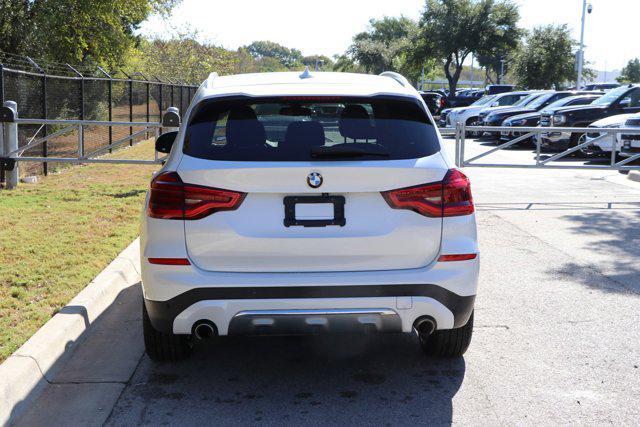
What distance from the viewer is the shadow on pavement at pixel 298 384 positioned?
14.2ft

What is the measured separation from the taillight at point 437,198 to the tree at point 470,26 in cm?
5087

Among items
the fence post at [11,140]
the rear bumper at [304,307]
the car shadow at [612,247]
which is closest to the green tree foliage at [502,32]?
the car shadow at [612,247]

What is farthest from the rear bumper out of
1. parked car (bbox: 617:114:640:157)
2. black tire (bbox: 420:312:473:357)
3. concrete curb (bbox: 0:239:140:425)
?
parked car (bbox: 617:114:640:157)

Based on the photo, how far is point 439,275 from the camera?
14.4 feet

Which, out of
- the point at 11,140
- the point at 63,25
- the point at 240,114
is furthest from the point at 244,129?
Answer: the point at 63,25

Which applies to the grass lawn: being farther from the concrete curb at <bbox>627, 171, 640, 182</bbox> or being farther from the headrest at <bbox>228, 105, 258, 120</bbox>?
the concrete curb at <bbox>627, 171, 640, 182</bbox>

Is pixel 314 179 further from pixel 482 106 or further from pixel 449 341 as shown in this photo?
pixel 482 106

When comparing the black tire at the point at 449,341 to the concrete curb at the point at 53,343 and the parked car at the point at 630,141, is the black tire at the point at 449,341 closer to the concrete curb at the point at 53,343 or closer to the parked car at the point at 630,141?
the concrete curb at the point at 53,343

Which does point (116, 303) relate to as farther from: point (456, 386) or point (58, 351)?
point (456, 386)

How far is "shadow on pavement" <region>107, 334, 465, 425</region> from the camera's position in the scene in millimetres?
4324

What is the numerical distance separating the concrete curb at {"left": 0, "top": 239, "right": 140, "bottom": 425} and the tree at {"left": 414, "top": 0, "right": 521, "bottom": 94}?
162 feet

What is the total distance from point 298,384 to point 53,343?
62.8 inches

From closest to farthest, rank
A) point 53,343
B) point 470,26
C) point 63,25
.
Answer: point 53,343, point 63,25, point 470,26

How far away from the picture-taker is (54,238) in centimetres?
833
